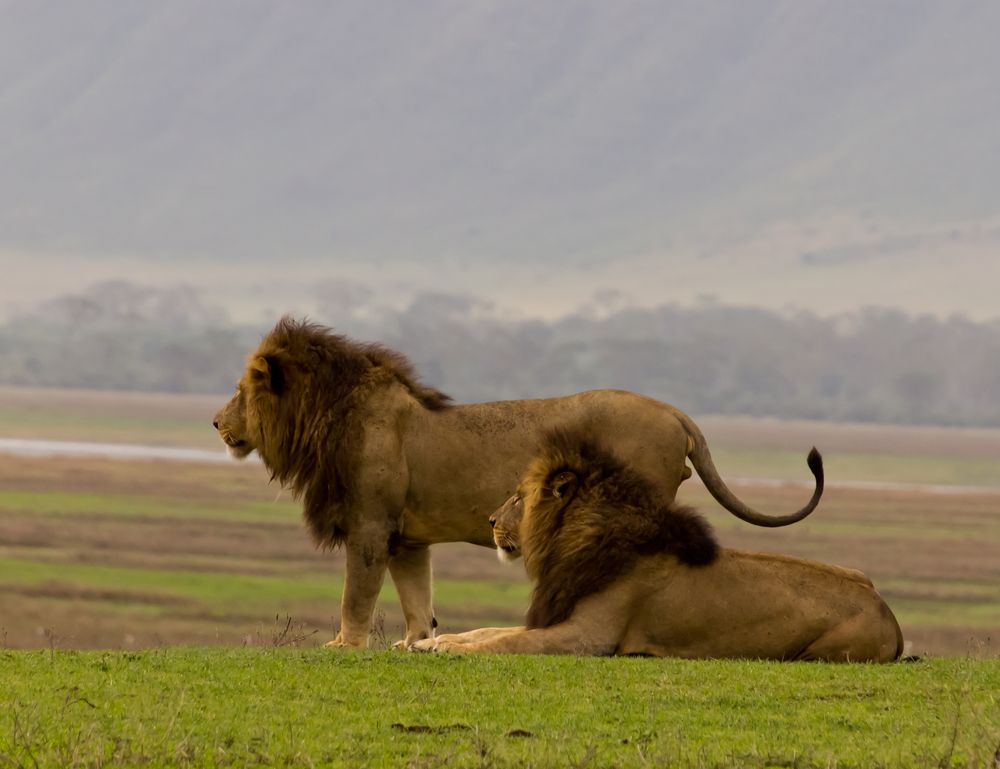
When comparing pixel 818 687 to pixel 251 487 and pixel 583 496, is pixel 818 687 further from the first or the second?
pixel 251 487

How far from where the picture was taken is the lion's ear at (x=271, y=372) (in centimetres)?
1034

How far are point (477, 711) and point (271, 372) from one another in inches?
155

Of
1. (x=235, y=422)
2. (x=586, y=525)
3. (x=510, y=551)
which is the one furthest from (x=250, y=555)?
(x=586, y=525)

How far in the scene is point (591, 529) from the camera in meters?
8.88

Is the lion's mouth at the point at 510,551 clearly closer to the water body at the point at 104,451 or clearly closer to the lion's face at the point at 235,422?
the lion's face at the point at 235,422

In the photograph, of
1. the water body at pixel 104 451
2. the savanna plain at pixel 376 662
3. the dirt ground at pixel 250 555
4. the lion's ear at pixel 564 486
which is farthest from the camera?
the water body at pixel 104 451

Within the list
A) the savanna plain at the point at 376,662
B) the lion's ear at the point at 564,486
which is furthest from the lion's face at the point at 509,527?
the savanna plain at the point at 376,662

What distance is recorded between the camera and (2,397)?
182625 millimetres

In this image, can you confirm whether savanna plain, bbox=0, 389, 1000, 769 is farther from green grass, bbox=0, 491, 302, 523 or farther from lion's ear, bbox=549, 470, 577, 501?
lion's ear, bbox=549, 470, 577, 501

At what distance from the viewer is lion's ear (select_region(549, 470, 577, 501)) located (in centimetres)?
910

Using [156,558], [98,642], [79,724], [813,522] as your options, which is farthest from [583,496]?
[813,522]

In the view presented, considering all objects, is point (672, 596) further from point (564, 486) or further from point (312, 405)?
point (312, 405)

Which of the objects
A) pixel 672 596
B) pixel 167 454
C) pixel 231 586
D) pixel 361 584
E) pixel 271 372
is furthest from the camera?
pixel 167 454

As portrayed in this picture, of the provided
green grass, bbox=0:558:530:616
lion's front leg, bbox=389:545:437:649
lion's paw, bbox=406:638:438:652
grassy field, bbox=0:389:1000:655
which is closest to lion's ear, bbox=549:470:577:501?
lion's paw, bbox=406:638:438:652
